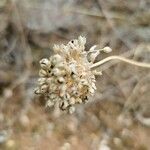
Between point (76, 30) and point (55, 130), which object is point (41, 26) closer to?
point (76, 30)

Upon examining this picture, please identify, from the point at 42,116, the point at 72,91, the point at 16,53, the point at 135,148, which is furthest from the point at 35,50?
the point at 72,91

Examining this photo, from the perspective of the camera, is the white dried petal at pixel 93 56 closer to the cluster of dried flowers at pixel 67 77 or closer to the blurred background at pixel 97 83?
the cluster of dried flowers at pixel 67 77

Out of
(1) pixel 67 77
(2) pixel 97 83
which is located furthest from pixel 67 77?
(2) pixel 97 83

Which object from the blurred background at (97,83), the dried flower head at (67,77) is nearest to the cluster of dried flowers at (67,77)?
the dried flower head at (67,77)

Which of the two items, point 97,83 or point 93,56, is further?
point 97,83

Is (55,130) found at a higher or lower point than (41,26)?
lower

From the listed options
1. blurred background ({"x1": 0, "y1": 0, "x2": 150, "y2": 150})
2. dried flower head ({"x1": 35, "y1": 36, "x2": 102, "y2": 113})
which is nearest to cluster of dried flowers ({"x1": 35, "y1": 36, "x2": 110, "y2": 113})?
dried flower head ({"x1": 35, "y1": 36, "x2": 102, "y2": 113})

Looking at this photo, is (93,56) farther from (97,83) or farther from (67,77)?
(97,83)
